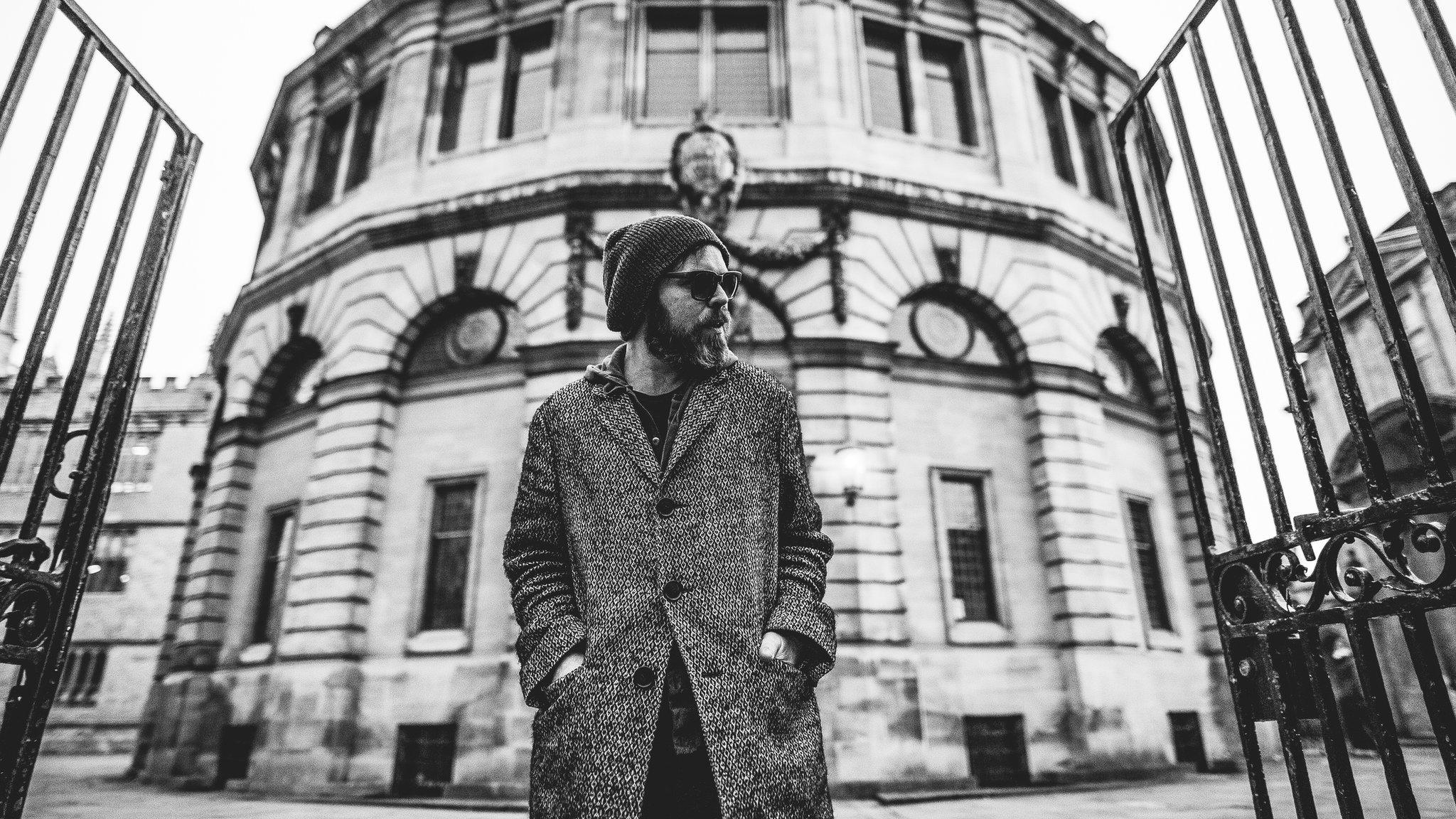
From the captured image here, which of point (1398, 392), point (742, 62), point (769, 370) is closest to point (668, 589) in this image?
point (769, 370)

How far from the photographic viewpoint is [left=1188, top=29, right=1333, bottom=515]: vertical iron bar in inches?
118

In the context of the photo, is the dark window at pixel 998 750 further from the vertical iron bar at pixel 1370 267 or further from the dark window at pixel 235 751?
the dark window at pixel 235 751

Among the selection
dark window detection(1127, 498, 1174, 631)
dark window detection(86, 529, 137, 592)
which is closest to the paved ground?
dark window detection(1127, 498, 1174, 631)

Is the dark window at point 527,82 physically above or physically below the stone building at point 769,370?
above

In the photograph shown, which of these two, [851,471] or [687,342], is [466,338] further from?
[687,342]

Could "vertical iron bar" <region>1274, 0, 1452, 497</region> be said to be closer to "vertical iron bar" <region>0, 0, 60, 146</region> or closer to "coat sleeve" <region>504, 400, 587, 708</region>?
"coat sleeve" <region>504, 400, 587, 708</region>

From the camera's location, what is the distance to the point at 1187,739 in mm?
12008

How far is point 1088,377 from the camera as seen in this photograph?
512 inches

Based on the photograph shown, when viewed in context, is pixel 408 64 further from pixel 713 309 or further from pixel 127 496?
pixel 127 496

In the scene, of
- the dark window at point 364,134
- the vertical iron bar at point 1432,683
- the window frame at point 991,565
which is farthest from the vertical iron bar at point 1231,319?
the dark window at point 364,134

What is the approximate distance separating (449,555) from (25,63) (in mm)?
9379

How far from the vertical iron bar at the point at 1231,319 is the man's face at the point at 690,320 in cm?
225

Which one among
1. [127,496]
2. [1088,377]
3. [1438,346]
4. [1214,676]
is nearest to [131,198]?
[1088,377]

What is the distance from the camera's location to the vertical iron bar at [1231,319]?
10.5 feet
